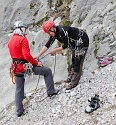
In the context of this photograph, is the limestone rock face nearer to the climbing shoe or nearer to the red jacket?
the climbing shoe

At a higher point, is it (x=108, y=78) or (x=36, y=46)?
(x=36, y=46)

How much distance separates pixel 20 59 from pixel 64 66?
2.74m

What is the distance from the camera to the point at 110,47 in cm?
1030

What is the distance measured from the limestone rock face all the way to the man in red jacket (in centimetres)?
41

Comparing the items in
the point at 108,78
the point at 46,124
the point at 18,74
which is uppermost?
the point at 18,74

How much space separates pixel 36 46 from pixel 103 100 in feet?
16.7

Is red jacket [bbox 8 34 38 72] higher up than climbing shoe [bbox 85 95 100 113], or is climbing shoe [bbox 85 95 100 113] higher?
red jacket [bbox 8 34 38 72]

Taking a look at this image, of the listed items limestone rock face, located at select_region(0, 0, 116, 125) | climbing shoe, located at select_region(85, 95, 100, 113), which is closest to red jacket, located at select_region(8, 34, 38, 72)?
limestone rock face, located at select_region(0, 0, 116, 125)

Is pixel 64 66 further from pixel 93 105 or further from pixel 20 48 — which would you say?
pixel 93 105

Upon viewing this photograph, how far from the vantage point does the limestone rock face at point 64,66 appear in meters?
8.05

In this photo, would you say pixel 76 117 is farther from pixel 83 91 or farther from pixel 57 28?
pixel 57 28

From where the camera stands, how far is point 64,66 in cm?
1077

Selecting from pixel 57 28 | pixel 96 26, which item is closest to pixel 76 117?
pixel 57 28

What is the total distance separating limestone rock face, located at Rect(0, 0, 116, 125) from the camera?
317 inches
